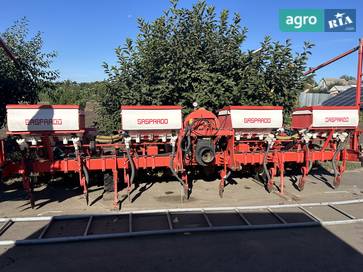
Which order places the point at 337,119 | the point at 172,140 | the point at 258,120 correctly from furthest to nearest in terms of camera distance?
the point at 337,119, the point at 258,120, the point at 172,140

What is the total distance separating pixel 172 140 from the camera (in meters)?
6.97

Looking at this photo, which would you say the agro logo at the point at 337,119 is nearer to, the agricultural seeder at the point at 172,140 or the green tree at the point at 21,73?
the agricultural seeder at the point at 172,140

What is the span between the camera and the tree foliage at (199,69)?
9.53 m

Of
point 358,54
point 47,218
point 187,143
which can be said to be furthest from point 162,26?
point 47,218

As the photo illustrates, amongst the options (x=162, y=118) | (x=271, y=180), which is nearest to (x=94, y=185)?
(x=162, y=118)

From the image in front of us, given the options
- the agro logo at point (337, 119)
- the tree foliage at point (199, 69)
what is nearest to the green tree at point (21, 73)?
the tree foliage at point (199, 69)

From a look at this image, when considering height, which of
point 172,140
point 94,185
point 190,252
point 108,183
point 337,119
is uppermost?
point 337,119

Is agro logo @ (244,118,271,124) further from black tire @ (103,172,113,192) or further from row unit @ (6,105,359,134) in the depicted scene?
black tire @ (103,172,113,192)

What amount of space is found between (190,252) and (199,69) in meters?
6.15

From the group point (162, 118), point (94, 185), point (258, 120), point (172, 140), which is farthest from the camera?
point (94, 185)

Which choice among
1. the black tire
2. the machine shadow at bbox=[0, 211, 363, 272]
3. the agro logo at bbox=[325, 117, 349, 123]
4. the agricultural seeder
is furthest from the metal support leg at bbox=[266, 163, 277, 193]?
the black tire

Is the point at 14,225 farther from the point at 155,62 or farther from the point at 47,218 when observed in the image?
the point at 155,62

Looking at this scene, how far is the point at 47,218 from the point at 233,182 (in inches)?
193

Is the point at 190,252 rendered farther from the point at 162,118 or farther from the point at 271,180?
the point at 271,180
